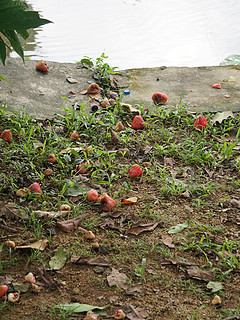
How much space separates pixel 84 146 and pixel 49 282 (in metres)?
1.46

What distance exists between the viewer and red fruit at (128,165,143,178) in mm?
3092

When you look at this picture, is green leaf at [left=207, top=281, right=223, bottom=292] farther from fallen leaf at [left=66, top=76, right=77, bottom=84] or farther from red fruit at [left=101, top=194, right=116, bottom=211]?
fallen leaf at [left=66, top=76, right=77, bottom=84]

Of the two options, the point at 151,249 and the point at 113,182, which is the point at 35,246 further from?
the point at 113,182

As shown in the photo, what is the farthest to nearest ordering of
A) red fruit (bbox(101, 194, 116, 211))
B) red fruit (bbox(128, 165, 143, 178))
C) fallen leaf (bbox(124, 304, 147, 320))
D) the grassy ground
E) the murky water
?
1. the murky water
2. red fruit (bbox(128, 165, 143, 178))
3. red fruit (bbox(101, 194, 116, 211))
4. the grassy ground
5. fallen leaf (bbox(124, 304, 147, 320))

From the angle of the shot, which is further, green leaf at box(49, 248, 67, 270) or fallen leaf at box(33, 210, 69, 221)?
fallen leaf at box(33, 210, 69, 221)

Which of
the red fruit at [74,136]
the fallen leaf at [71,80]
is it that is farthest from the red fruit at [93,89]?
the red fruit at [74,136]

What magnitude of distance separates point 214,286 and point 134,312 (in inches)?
17.7

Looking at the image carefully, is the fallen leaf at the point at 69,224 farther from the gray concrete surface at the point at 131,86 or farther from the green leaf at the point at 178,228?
the gray concrete surface at the point at 131,86

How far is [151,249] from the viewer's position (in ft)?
7.97

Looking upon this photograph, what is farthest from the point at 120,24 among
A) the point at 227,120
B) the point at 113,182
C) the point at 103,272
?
the point at 103,272

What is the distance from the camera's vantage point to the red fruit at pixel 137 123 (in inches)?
148

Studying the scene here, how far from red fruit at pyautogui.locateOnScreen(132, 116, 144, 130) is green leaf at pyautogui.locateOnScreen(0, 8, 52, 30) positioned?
1874 mm

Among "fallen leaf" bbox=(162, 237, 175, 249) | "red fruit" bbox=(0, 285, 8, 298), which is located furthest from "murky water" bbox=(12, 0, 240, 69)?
"red fruit" bbox=(0, 285, 8, 298)

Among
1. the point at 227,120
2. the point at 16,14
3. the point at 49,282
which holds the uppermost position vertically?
the point at 16,14
